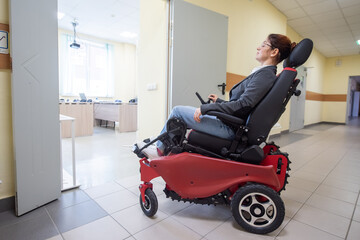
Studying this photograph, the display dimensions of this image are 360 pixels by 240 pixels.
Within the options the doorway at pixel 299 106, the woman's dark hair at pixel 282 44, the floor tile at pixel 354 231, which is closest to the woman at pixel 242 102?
the woman's dark hair at pixel 282 44

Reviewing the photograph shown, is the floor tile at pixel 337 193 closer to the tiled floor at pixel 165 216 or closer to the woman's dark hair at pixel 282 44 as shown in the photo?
the tiled floor at pixel 165 216

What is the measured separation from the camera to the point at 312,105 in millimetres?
7852

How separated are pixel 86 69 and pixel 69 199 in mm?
6414

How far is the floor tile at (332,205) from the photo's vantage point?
1548 mm

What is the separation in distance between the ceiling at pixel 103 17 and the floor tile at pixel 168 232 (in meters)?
4.76

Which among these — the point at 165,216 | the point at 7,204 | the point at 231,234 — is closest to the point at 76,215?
the point at 7,204

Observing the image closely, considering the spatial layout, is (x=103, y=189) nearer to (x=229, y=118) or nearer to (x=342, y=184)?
(x=229, y=118)

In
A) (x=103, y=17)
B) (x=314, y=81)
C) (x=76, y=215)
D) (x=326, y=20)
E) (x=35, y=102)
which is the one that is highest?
(x=103, y=17)

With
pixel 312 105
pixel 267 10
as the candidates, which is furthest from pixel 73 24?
pixel 312 105

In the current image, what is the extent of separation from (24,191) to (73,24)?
591 cm

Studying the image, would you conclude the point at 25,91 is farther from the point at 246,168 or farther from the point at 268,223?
the point at 268,223

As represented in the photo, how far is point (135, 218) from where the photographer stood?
4.63 feet

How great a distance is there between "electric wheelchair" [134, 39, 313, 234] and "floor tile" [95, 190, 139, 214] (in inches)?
11.9

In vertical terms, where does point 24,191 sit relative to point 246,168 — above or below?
below
